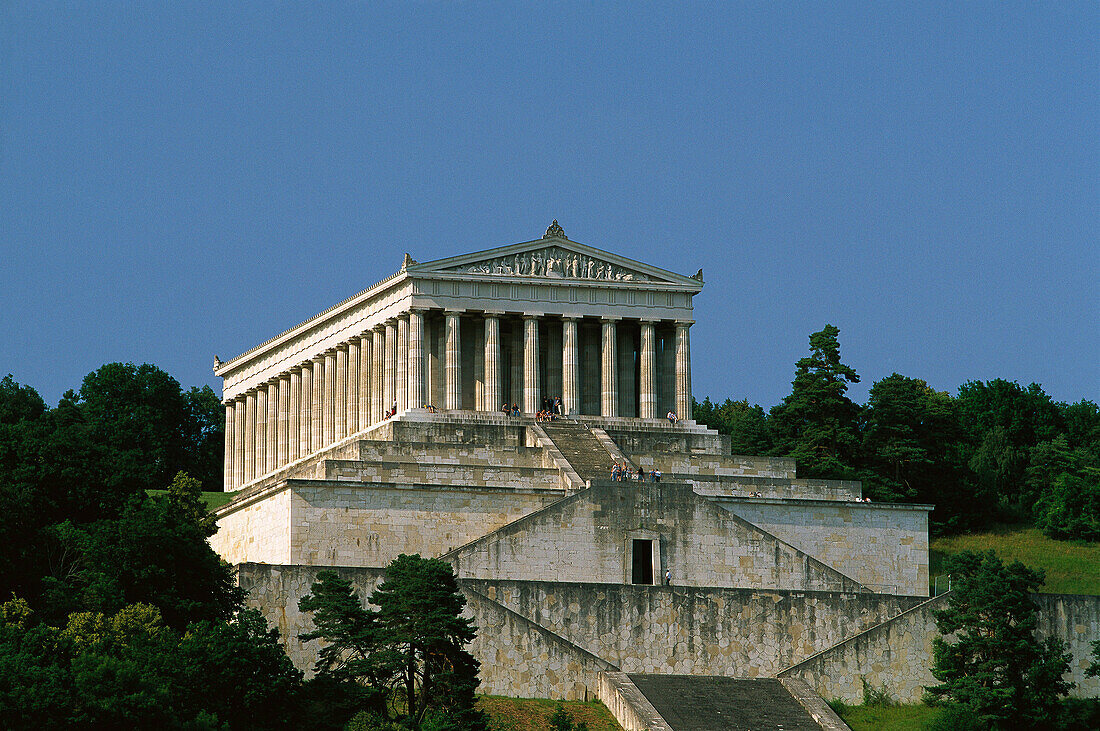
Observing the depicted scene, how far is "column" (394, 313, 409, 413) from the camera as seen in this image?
3088 inches

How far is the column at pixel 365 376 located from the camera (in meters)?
82.4

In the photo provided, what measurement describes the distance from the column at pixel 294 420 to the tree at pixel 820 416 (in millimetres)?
21043

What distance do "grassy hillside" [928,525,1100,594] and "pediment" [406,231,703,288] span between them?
52.9 feet

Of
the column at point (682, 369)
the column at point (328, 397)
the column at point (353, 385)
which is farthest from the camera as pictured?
the column at point (328, 397)

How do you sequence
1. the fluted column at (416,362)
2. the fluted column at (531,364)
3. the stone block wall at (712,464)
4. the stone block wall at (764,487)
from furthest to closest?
the fluted column at (531,364)
the fluted column at (416,362)
the stone block wall at (712,464)
the stone block wall at (764,487)

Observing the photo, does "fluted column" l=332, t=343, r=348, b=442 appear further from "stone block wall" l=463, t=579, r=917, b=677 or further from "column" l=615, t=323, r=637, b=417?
"stone block wall" l=463, t=579, r=917, b=677

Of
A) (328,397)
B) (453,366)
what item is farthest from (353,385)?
(453,366)

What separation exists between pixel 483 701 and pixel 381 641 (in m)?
4.66

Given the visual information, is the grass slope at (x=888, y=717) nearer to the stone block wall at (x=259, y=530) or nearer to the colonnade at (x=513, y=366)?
the stone block wall at (x=259, y=530)

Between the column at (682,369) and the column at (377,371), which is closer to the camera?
the column at (682,369)

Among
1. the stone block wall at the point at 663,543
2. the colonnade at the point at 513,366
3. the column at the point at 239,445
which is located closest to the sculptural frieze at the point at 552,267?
the colonnade at the point at 513,366

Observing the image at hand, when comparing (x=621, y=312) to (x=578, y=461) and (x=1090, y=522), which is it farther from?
(x=1090, y=522)

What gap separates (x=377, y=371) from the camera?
270ft

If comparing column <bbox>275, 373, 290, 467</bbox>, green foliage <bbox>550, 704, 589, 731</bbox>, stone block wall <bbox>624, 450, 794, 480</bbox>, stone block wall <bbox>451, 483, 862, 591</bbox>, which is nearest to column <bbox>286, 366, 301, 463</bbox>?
column <bbox>275, 373, 290, 467</bbox>
